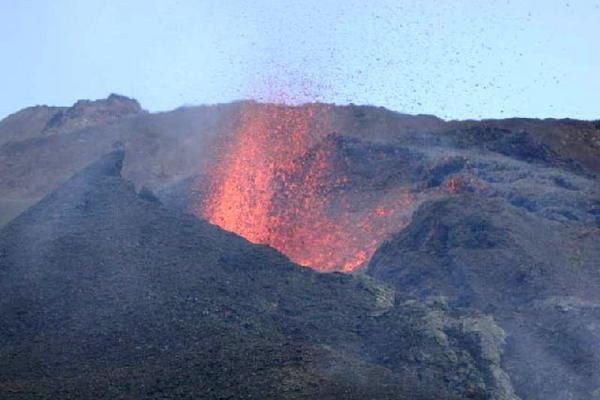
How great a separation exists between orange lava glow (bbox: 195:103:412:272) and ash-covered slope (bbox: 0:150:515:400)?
23.2 ft

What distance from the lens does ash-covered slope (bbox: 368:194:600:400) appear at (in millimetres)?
16688

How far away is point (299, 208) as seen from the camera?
107 feet

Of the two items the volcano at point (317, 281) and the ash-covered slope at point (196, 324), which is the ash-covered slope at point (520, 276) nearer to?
the volcano at point (317, 281)

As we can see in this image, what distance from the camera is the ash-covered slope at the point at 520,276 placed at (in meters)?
16.7

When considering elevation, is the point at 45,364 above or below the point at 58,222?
below

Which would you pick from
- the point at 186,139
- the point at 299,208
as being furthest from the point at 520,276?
the point at 186,139

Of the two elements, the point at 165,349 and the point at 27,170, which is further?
the point at 27,170

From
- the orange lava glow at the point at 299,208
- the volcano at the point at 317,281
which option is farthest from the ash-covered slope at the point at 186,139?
the orange lava glow at the point at 299,208

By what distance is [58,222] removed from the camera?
68.7 ft

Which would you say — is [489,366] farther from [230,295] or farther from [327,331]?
[230,295]

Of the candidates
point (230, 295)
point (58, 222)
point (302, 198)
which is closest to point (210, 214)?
point (302, 198)

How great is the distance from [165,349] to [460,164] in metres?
20.2

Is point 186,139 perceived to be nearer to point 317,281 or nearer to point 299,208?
point 299,208

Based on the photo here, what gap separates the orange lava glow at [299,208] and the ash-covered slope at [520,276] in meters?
3.26
